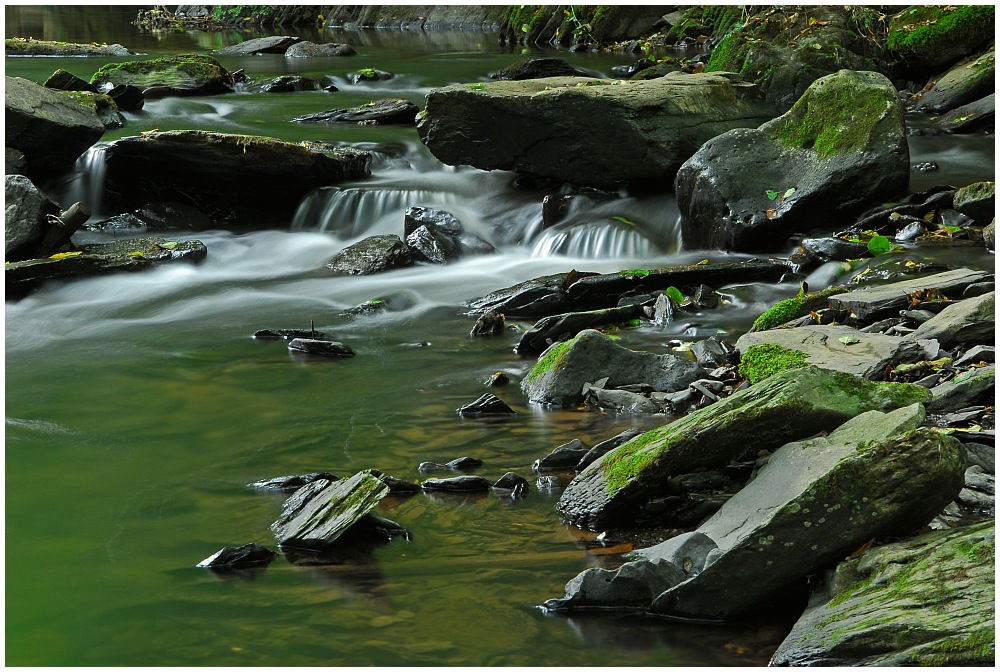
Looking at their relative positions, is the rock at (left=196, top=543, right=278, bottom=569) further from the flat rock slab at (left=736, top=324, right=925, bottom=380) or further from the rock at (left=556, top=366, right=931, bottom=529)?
the flat rock slab at (left=736, top=324, right=925, bottom=380)

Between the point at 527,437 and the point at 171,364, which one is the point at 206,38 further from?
the point at 527,437

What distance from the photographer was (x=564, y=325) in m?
7.90

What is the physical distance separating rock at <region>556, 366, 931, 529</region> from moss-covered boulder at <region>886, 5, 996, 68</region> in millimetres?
13976

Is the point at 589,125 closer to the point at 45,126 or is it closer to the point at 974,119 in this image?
the point at 974,119

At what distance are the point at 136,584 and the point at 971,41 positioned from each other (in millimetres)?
16626

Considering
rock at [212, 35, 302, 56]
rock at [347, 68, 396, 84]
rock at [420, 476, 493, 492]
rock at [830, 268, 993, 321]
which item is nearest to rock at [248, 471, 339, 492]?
rock at [420, 476, 493, 492]

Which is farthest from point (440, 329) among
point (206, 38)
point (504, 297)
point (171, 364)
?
point (206, 38)

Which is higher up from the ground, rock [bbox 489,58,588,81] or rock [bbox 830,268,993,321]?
rock [bbox 489,58,588,81]

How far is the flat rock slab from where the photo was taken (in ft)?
19.4

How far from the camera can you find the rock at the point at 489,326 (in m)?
8.34

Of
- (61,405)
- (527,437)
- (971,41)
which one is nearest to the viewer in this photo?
(527,437)

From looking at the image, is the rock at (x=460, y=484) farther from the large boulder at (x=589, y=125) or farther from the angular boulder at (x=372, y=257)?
the large boulder at (x=589, y=125)

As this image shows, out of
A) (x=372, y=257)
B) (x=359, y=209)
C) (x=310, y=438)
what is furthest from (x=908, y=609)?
Result: (x=359, y=209)

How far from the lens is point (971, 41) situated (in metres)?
16.4
